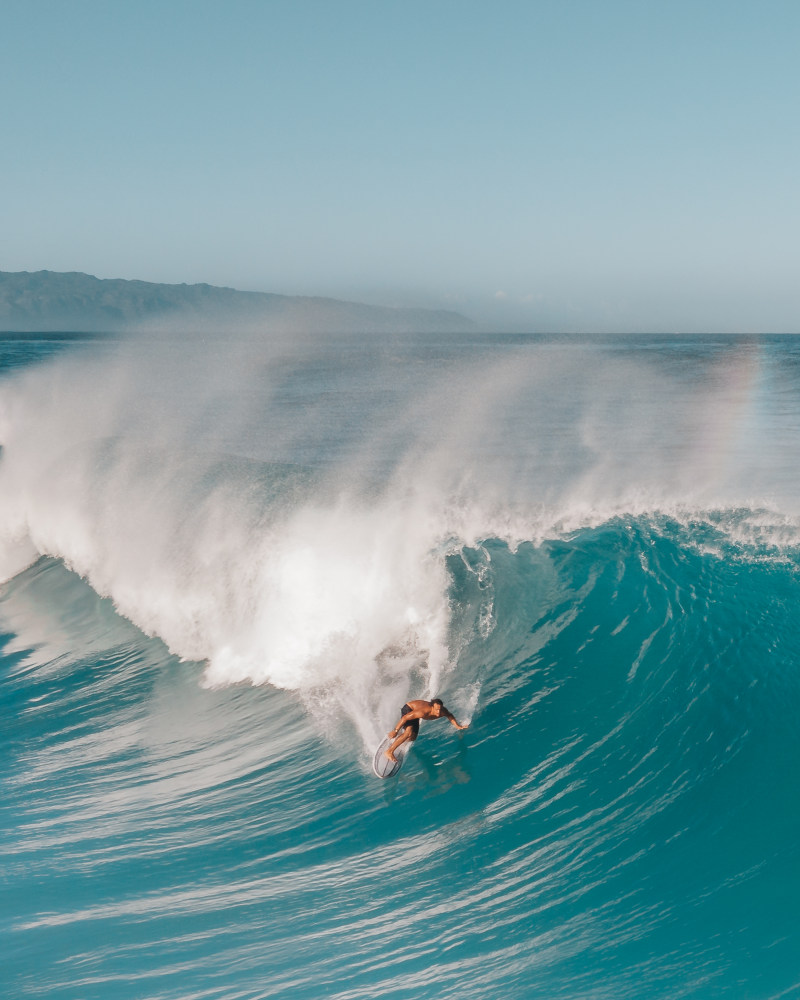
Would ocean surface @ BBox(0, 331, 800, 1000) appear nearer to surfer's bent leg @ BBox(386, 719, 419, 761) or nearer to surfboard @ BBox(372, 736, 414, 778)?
surfboard @ BBox(372, 736, 414, 778)

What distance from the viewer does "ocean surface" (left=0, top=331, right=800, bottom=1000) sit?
4.98 metres

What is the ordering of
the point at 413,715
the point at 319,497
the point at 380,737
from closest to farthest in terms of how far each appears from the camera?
the point at 413,715
the point at 380,737
the point at 319,497

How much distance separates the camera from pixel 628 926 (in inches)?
197

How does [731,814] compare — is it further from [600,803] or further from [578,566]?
[578,566]

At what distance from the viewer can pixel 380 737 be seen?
723cm

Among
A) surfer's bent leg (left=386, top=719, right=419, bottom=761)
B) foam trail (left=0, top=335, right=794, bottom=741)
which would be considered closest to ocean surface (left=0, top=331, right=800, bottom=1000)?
foam trail (left=0, top=335, right=794, bottom=741)

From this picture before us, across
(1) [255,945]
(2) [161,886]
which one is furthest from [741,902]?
(2) [161,886]

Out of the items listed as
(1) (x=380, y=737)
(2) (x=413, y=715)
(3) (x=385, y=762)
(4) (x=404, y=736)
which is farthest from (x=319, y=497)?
(2) (x=413, y=715)

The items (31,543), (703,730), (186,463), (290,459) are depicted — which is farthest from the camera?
(290,459)

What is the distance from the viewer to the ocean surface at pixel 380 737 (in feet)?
16.4

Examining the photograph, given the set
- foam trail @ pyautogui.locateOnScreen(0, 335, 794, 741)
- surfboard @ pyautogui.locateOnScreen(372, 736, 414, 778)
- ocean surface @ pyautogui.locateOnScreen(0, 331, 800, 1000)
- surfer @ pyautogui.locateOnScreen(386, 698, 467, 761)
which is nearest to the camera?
ocean surface @ pyautogui.locateOnScreen(0, 331, 800, 1000)

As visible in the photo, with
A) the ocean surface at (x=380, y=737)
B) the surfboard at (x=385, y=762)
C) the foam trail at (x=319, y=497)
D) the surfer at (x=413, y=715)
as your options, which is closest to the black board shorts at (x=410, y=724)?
the surfer at (x=413, y=715)

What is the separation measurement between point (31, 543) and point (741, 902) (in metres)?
13.4

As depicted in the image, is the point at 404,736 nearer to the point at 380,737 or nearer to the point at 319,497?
the point at 380,737
